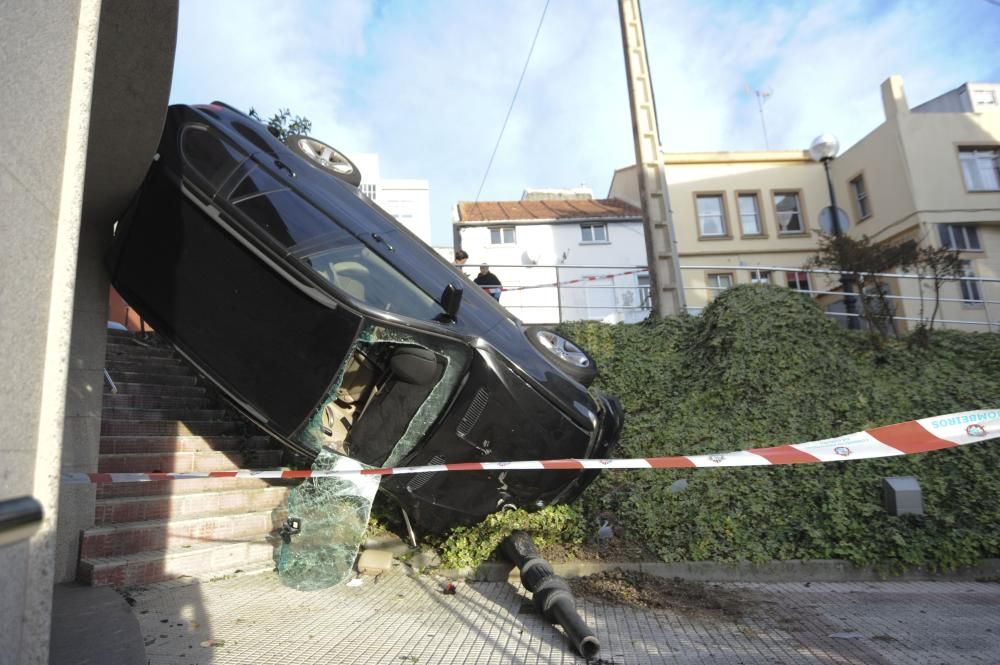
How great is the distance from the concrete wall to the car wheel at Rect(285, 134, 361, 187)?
3.18 metres

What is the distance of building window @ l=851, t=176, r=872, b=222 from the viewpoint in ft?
67.7

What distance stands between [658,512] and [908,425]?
2.17 metres

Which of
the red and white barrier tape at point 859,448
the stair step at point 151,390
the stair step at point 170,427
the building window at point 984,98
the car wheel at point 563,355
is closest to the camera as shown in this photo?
the red and white barrier tape at point 859,448

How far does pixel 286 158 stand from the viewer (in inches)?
191

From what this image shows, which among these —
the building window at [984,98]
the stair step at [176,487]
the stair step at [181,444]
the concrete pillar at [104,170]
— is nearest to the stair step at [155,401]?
the stair step at [181,444]

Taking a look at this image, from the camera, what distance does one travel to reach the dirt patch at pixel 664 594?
4.09 m

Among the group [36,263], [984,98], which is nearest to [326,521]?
[36,263]

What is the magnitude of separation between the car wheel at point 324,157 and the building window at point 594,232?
2204cm

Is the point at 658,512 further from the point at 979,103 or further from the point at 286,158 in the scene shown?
the point at 979,103

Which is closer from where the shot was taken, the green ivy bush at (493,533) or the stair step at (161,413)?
the green ivy bush at (493,533)

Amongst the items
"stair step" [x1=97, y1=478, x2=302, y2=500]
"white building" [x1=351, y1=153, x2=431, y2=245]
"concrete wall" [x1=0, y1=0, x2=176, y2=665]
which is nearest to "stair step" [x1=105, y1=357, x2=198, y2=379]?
"stair step" [x1=97, y1=478, x2=302, y2=500]

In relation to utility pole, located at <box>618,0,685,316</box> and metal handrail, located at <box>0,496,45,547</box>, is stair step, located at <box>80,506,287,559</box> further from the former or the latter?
utility pole, located at <box>618,0,685,316</box>

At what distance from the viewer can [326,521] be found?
4277 mm

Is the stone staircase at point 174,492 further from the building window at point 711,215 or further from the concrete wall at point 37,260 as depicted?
the building window at point 711,215
